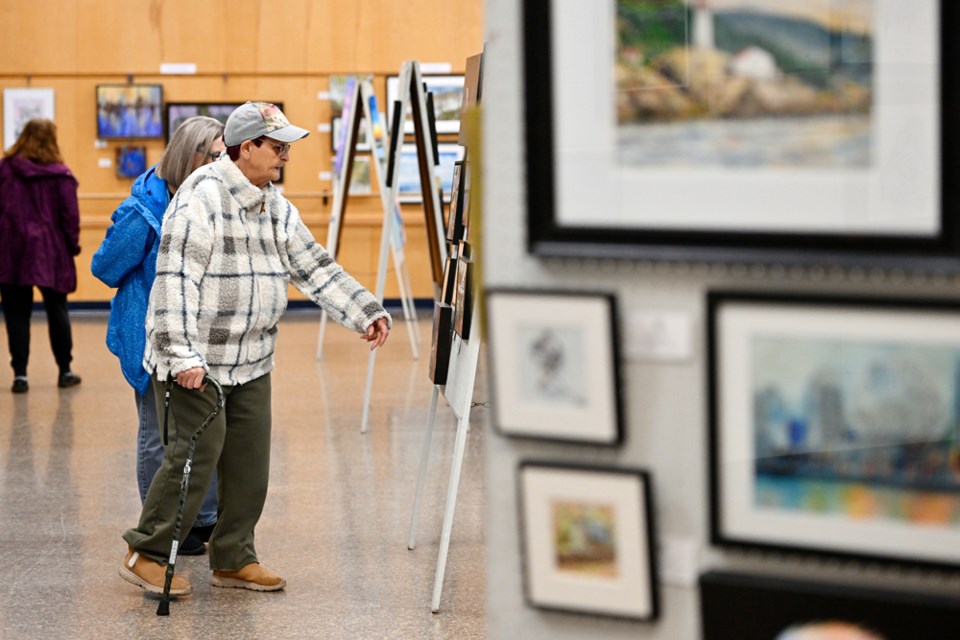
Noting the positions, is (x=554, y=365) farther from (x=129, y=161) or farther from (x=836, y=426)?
(x=129, y=161)

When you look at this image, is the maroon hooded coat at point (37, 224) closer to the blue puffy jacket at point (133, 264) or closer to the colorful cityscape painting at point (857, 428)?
the blue puffy jacket at point (133, 264)

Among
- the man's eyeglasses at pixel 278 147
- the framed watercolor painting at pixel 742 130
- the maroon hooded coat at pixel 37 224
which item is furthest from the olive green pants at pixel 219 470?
the maroon hooded coat at pixel 37 224

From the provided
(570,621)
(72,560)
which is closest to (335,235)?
(72,560)

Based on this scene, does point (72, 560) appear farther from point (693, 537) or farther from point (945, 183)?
point (945, 183)

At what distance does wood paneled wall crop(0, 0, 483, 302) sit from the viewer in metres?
13.8

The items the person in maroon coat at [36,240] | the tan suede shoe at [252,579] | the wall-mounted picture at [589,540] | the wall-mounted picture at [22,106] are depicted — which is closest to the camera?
the wall-mounted picture at [589,540]

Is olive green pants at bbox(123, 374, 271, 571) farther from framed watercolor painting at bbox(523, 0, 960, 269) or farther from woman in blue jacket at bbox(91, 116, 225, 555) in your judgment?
framed watercolor painting at bbox(523, 0, 960, 269)

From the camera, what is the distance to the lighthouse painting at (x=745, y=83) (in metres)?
1.66

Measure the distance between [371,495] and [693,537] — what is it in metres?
4.45

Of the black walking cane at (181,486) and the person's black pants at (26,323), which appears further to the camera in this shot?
the person's black pants at (26,323)

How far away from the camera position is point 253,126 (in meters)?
4.39

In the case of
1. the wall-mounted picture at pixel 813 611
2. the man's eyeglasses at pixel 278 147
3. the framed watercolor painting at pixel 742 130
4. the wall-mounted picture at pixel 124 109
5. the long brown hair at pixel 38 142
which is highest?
the wall-mounted picture at pixel 124 109

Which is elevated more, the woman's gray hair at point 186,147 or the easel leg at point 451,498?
the woman's gray hair at point 186,147

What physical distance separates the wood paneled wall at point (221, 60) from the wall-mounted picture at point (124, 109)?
0.14 m
